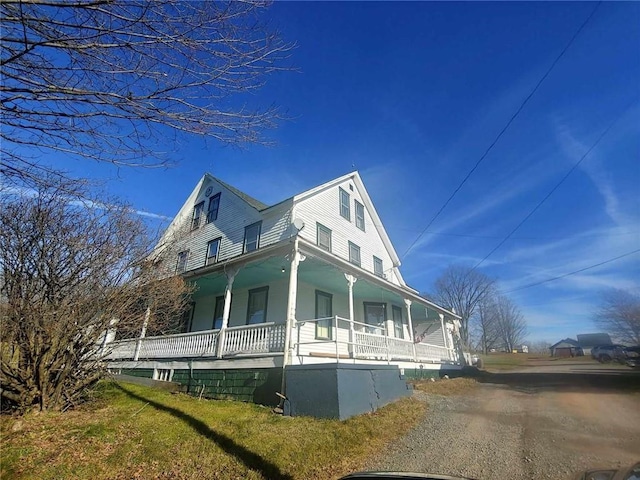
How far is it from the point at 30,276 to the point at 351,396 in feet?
23.9

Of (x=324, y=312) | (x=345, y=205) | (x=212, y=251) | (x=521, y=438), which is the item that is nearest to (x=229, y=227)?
(x=212, y=251)

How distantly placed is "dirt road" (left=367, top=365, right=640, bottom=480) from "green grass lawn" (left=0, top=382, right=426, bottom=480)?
677 millimetres

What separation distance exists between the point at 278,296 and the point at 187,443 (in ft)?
24.7

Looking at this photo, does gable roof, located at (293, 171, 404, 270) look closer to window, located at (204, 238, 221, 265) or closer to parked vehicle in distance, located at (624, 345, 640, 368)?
window, located at (204, 238, 221, 265)

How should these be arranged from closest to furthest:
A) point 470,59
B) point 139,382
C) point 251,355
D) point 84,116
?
1. point 84,116
2. point 251,355
3. point 470,59
4. point 139,382

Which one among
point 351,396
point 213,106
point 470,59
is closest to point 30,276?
point 213,106

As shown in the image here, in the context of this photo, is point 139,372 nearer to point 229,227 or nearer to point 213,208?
point 229,227

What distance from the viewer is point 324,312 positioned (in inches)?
551

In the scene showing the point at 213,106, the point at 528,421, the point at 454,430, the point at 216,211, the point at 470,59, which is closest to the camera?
the point at 213,106

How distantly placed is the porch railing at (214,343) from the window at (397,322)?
10327 mm

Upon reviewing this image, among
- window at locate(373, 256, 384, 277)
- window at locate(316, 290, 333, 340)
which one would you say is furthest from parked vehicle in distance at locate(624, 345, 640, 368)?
window at locate(316, 290, 333, 340)

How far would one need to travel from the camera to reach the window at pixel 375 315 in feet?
53.5

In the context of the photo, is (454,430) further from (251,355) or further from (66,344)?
(66,344)

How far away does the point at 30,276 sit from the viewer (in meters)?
6.42
